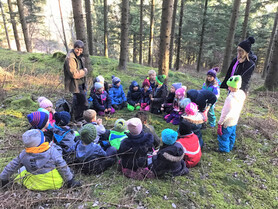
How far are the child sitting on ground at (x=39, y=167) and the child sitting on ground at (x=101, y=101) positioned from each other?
10.7 ft

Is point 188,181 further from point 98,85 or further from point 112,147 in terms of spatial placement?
point 98,85

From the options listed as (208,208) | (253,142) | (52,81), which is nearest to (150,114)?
(253,142)

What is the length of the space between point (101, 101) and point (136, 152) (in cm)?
333

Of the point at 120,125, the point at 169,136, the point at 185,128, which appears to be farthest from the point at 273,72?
the point at 120,125

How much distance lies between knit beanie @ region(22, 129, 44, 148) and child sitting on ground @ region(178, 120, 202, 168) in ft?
8.92

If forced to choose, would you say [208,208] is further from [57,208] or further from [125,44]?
[125,44]

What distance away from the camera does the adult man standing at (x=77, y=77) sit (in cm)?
482

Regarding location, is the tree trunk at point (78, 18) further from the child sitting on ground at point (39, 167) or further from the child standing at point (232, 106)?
the child standing at point (232, 106)

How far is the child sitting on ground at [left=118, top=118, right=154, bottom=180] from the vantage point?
334cm

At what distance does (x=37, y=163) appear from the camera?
109 inches

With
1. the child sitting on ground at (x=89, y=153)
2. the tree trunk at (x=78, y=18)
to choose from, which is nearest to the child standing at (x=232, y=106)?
the child sitting on ground at (x=89, y=153)

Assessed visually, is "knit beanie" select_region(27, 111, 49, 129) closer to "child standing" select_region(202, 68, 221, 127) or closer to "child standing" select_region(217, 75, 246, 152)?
"child standing" select_region(217, 75, 246, 152)

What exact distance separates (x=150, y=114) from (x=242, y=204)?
3.93 metres

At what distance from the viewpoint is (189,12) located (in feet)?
64.1
